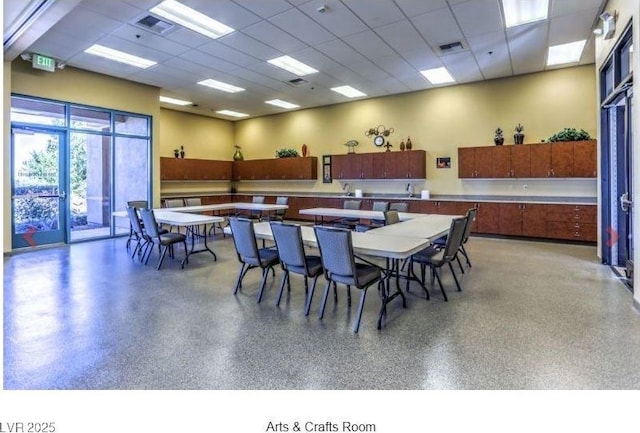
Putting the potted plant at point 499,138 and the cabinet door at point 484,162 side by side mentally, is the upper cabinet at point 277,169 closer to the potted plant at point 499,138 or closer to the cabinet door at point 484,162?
the cabinet door at point 484,162

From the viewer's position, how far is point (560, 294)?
4039 mm

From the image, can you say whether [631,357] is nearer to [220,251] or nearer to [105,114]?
[220,251]

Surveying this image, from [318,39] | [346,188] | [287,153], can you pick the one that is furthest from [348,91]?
[318,39]

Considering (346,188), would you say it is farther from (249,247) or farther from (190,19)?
(249,247)

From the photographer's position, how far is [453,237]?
3818 millimetres

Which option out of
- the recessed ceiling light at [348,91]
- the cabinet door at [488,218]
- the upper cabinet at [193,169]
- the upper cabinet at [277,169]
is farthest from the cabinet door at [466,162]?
the upper cabinet at [193,169]

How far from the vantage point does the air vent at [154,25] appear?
5.10 meters

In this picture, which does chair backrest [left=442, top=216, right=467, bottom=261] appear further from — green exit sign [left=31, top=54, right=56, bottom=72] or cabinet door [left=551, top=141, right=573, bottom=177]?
green exit sign [left=31, top=54, right=56, bottom=72]

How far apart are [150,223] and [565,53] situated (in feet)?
24.8

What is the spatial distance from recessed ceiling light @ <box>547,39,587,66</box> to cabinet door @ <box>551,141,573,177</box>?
152 cm

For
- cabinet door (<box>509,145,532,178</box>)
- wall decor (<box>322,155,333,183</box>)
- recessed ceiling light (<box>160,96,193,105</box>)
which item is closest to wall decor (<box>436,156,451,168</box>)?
cabinet door (<box>509,145,532,178</box>)

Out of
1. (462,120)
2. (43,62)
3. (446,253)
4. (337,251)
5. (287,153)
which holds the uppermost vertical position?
(43,62)

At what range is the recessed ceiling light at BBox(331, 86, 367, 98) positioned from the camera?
8.73m
